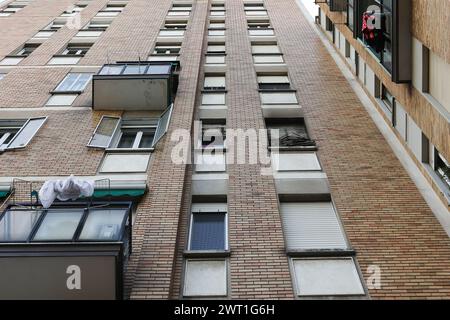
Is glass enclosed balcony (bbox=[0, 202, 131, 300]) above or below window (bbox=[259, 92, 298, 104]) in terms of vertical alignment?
below

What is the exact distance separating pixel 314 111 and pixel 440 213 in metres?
6.62

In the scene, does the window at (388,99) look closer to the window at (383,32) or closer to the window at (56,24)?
the window at (383,32)

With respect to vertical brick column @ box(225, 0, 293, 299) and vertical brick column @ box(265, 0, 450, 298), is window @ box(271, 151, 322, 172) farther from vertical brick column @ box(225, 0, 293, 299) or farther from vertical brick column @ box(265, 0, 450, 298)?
vertical brick column @ box(225, 0, 293, 299)

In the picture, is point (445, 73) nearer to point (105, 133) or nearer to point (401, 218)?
point (401, 218)

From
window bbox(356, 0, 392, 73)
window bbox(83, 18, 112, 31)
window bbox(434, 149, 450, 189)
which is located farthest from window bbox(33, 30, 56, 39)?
window bbox(434, 149, 450, 189)

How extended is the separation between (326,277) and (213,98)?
10023 mm

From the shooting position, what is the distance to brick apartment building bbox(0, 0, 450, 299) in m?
10.9

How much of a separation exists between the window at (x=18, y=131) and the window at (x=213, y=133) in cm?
476

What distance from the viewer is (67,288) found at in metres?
9.80

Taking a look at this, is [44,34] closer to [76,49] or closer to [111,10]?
[76,49]

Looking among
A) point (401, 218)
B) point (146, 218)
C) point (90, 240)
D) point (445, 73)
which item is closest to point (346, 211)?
point (401, 218)

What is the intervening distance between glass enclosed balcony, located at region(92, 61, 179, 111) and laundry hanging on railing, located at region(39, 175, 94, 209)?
6991mm

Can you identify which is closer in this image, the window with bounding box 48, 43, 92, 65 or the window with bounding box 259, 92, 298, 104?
the window with bounding box 259, 92, 298, 104

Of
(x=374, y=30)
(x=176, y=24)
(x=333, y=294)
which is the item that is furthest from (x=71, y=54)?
(x=333, y=294)
